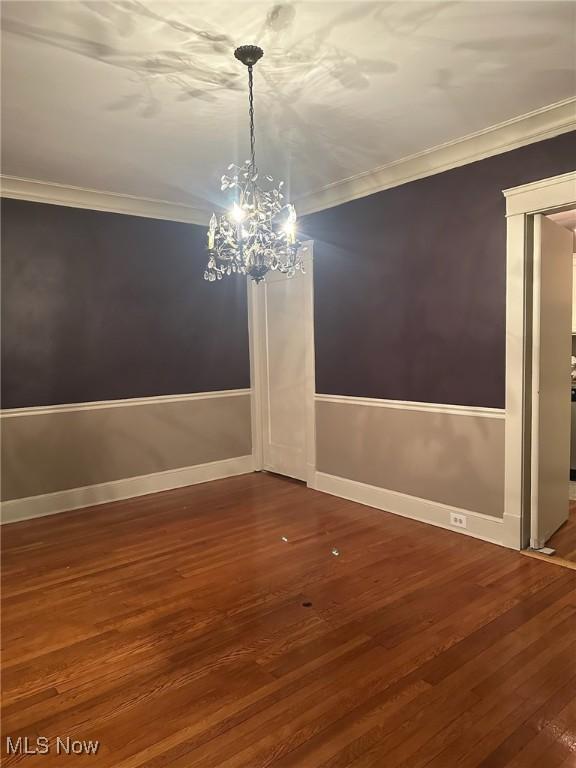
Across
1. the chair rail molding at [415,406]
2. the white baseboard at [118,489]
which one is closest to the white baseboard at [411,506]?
the chair rail molding at [415,406]

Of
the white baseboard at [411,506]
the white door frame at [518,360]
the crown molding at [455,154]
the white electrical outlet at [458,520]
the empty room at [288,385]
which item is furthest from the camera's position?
the white electrical outlet at [458,520]

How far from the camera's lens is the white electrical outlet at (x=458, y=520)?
3.81 metres

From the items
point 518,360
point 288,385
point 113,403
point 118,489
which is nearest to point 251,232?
point 518,360

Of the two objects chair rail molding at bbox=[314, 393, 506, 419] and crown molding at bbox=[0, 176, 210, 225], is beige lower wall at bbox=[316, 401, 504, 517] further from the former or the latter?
crown molding at bbox=[0, 176, 210, 225]

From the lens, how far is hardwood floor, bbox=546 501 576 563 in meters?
3.41

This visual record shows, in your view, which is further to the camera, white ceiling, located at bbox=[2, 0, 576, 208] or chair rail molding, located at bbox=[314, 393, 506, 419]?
chair rail molding, located at bbox=[314, 393, 506, 419]

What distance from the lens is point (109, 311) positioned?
4.82 metres

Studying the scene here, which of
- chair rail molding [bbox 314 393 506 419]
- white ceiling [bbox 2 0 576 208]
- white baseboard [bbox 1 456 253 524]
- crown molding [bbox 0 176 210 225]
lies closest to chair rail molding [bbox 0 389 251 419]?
white baseboard [bbox 1 456 253 524]

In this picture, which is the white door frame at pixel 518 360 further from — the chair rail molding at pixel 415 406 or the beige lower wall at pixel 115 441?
the beige lower wall at pixel 115 441

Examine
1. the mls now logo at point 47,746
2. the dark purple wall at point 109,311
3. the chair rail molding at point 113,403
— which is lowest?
the mls now logo at point 47,746

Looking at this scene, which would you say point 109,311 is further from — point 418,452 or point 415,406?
point 418,452

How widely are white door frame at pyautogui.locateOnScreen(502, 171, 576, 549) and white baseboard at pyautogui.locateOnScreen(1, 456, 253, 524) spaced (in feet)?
9.69

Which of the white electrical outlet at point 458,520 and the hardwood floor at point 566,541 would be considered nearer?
the hardwood floor at point 566,541

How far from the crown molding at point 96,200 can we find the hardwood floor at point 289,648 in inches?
108
